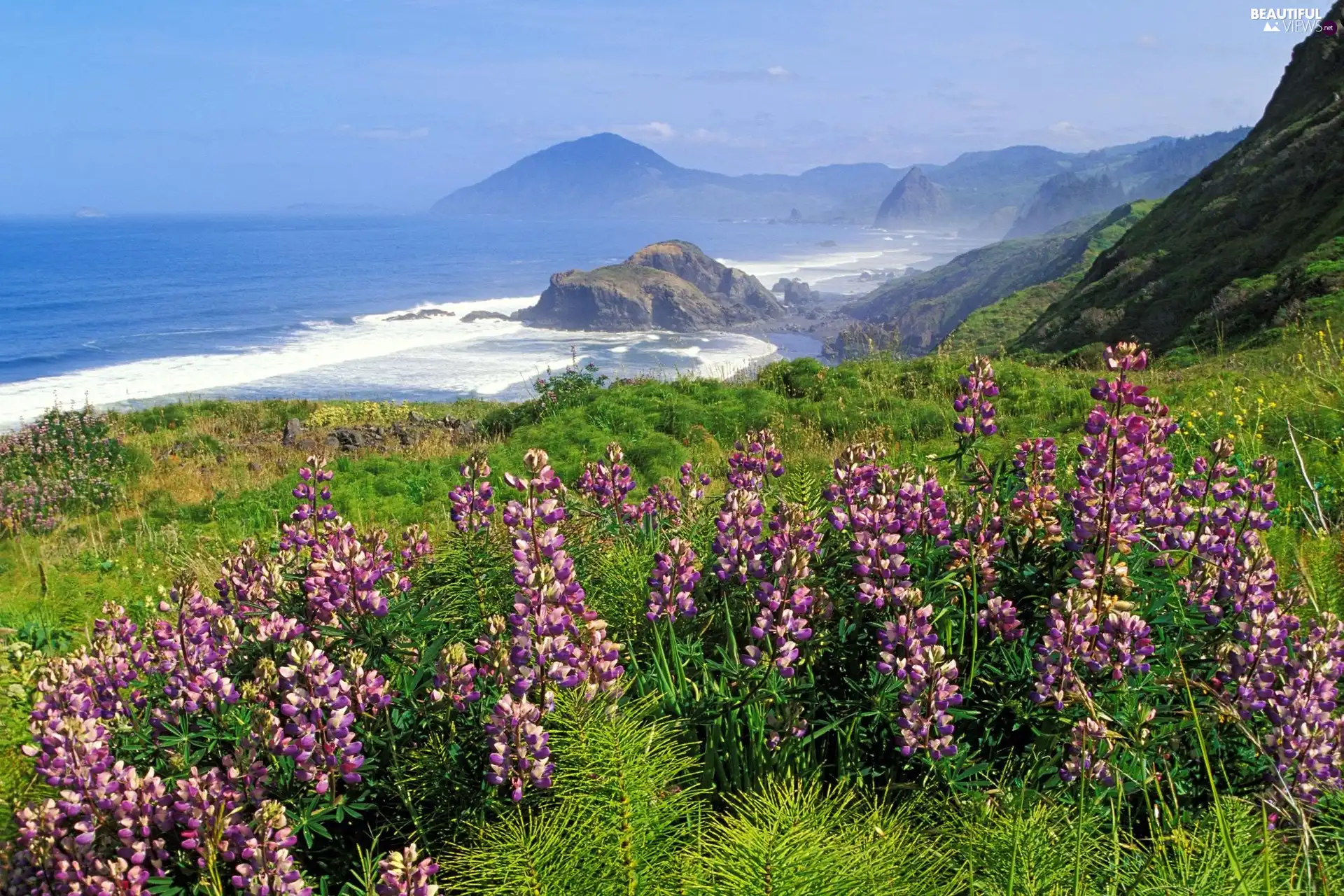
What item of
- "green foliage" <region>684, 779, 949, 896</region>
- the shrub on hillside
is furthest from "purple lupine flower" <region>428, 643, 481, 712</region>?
the shrub on hillside

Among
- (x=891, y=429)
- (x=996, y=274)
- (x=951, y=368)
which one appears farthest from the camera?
(x=996, y=274)

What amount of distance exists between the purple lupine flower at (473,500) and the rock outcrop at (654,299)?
388ft

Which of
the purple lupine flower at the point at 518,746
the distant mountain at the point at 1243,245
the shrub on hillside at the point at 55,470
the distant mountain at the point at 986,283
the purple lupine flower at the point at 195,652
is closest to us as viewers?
the purple lupine flower at the point at 518,746

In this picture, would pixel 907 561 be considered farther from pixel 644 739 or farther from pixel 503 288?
pixel 503 288

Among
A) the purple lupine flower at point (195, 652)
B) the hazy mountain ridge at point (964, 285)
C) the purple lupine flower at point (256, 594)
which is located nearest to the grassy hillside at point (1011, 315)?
the hazy mountain ridge at point (964, 285)

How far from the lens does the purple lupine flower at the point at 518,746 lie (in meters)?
2.33

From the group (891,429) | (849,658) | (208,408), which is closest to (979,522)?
(849,658)

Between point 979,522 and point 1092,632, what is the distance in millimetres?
775

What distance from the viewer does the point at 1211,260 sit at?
32.6m

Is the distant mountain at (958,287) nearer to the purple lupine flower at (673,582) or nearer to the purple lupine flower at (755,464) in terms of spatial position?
the purple lupine flower at (755,464)

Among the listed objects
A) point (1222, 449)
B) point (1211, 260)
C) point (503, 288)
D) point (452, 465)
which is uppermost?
point (503, 288)

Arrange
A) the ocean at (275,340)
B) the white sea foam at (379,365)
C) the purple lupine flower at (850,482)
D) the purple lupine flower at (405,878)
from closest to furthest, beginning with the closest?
the purple lupine flower at (405,878)
the purple lupine flower at (850,482)
the white sea foam at (379,365)
the ocean at (275,340)

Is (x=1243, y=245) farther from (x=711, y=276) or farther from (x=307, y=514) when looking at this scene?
(x=711, y=276)

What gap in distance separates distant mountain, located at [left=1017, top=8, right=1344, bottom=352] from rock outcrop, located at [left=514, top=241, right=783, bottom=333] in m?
86.8
